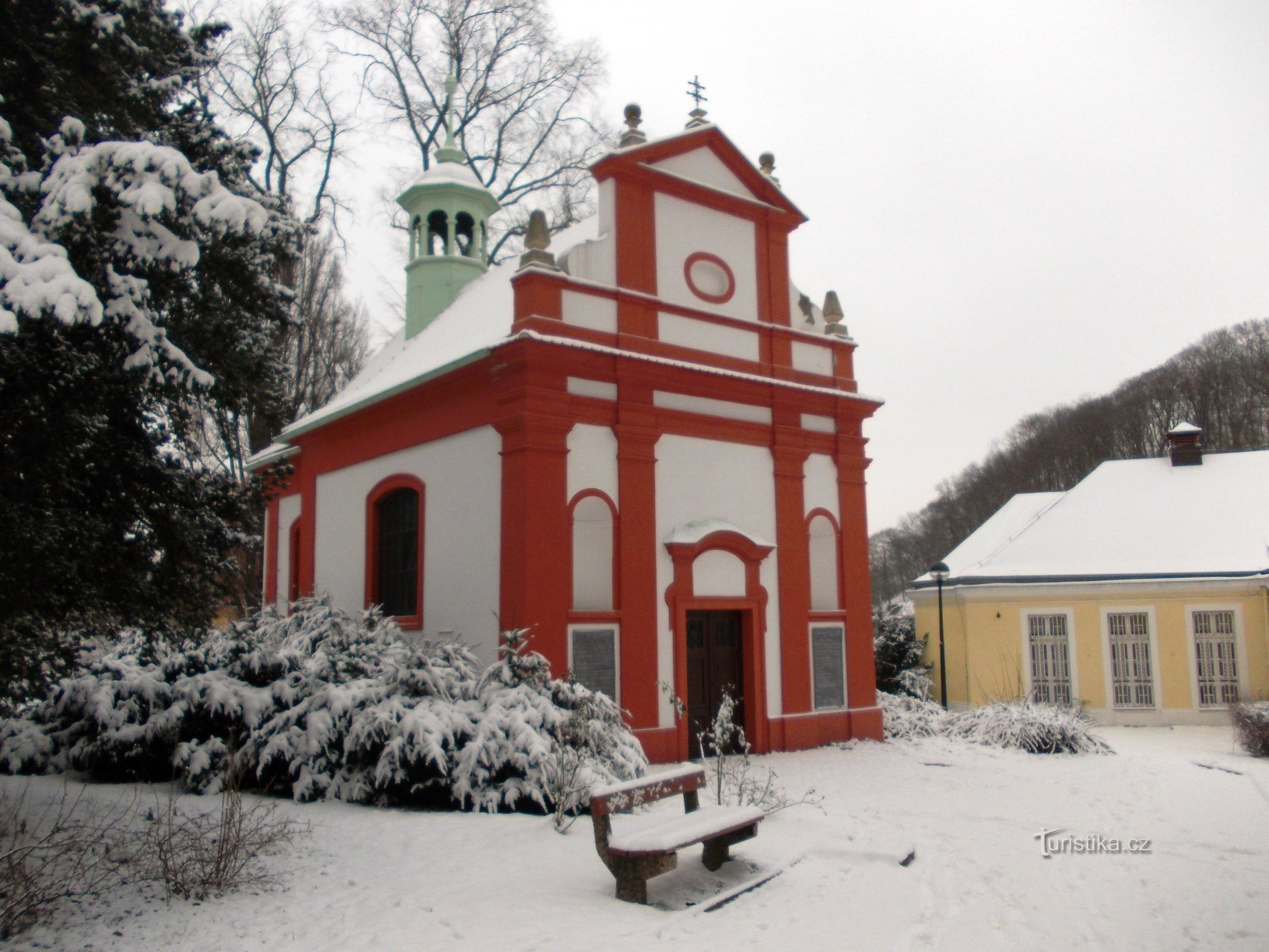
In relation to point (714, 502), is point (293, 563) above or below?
below

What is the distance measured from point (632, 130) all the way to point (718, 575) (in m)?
6.16

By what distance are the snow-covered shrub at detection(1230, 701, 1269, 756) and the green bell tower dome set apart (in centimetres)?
1436

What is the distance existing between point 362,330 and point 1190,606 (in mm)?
20452

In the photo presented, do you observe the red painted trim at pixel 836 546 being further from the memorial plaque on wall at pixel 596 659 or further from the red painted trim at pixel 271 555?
the red painted trim at pixel 271 555

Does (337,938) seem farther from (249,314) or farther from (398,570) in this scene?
(398,570)

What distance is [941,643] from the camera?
19656 mm

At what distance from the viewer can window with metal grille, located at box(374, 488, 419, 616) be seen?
46.1 ft

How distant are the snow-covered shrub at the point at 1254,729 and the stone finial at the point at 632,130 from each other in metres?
11.7

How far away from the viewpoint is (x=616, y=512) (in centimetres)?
1250

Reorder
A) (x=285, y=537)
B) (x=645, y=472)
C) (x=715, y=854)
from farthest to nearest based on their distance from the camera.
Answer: (x=285, y=537) < (x=645, y=472) < (x=715, y=854)

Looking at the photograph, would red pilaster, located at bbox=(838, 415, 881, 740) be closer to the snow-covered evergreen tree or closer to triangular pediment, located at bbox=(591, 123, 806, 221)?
triangular pediment, located at bbox=(591, 123, 806, 221)

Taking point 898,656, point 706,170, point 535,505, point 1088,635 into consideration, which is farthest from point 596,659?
point 1088,635

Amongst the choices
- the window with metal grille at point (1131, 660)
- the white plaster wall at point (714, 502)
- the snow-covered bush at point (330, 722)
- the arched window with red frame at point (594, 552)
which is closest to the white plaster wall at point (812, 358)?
the white plaster wall at point (714, 502)

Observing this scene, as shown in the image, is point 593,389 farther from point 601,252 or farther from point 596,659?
point 596,659
